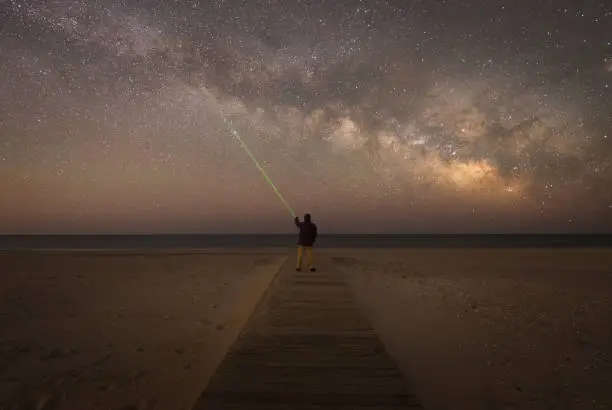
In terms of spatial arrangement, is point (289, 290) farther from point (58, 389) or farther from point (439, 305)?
point (58, 389)

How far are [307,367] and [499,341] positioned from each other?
472 cm

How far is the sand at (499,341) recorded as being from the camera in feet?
18.1

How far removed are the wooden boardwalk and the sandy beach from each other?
718 millimetres

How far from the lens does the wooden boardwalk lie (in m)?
4.41

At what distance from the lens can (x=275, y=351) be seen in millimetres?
5996

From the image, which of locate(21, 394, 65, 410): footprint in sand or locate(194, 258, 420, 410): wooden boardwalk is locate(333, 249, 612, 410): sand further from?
locate(21, 394, 65, 410): footprint in sand

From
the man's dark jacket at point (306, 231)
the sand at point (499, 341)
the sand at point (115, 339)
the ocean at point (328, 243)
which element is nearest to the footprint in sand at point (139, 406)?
the sand at point (115, 339)

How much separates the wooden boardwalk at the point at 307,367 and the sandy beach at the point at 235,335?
72 centimetres

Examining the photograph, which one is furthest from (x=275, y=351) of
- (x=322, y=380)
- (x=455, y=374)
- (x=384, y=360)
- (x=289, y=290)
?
(x=289, y=290)

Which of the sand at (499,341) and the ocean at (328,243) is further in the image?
the ocean at (328,243)

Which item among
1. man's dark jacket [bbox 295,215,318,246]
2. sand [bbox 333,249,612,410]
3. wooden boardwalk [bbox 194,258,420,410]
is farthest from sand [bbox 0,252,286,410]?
sand [bbox 333,249,612,410]

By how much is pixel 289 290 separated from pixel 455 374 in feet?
19.3

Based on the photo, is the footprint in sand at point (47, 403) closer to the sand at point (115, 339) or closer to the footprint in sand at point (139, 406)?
the sand at point (115, 339)

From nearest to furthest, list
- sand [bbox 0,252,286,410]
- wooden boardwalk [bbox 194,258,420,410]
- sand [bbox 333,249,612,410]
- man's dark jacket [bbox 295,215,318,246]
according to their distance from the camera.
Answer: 1. wooden boardwalk [bbox 194,258,420,410]
2. sand [bbox 0,252,286,410]
3. sand [bbox 333,249,612,410]
4. man's dark jacket [bbox 295,215,318,246]
